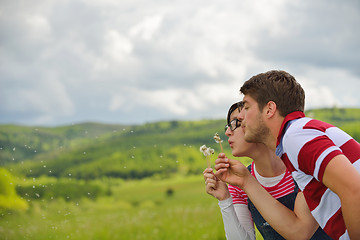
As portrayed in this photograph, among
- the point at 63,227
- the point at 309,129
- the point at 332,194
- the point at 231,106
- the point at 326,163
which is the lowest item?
the point at 63,227

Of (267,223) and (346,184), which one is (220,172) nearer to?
(267,223)

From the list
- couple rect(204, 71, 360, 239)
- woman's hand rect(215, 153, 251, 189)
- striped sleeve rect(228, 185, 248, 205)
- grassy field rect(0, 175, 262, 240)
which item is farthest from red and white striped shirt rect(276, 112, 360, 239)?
grassy field rect(0, 175, 262, 240)

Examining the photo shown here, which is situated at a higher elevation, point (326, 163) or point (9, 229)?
point (326, 163)

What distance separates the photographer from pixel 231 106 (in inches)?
113

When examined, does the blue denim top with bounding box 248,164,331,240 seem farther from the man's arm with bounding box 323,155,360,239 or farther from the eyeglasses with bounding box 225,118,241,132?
the man's arm with bounding box 323,155,360,239

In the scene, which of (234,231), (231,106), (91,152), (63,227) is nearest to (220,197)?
(234,231)

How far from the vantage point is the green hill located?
16092 mm

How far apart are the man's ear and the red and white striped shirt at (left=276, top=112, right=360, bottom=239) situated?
100 millimetres

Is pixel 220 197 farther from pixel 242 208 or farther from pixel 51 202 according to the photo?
pixel 51 202

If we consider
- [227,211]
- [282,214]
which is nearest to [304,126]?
[282,214]

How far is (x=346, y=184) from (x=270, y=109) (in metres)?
0.65

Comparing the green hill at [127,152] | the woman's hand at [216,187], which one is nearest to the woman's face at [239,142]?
the woman's hand at [216,187]

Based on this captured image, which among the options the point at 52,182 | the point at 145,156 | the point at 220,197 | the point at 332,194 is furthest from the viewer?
the point at 145,156

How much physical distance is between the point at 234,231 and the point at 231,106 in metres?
0.87
